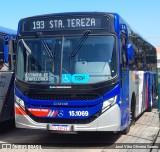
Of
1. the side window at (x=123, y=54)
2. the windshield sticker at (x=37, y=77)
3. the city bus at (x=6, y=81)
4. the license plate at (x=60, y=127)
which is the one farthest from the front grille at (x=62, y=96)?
the city bus at (x=6, y=81)

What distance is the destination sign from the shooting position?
29.9 feet

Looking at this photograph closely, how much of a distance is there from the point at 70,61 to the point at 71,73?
0.96 feet

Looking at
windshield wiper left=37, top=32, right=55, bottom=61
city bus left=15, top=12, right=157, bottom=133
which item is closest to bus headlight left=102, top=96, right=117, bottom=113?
city bus left=15, top=12, right=157, bottom=133

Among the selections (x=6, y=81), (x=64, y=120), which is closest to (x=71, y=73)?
(x=64, y=120)

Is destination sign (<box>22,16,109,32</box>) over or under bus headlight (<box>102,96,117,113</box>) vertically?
over

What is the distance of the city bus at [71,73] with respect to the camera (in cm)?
868

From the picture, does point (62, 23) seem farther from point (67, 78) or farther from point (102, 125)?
point (102, 125)

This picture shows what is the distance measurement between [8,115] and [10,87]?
81cm

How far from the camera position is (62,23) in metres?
9.34

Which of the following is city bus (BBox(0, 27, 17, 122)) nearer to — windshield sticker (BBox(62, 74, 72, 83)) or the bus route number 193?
windshield sticker (BBox(62, 74, 72, 83))

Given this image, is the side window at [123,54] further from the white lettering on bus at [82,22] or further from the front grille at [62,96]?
the front grille at [62,96]

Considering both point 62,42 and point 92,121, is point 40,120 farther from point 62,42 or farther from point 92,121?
point 62,42

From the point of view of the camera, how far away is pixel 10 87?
1098 centimetres

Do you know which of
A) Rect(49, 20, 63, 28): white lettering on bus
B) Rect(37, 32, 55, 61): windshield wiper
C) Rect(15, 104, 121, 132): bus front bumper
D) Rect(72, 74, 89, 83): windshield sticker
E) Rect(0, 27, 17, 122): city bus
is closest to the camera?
Rect(15, 104, 121, 132): bus front bumper
